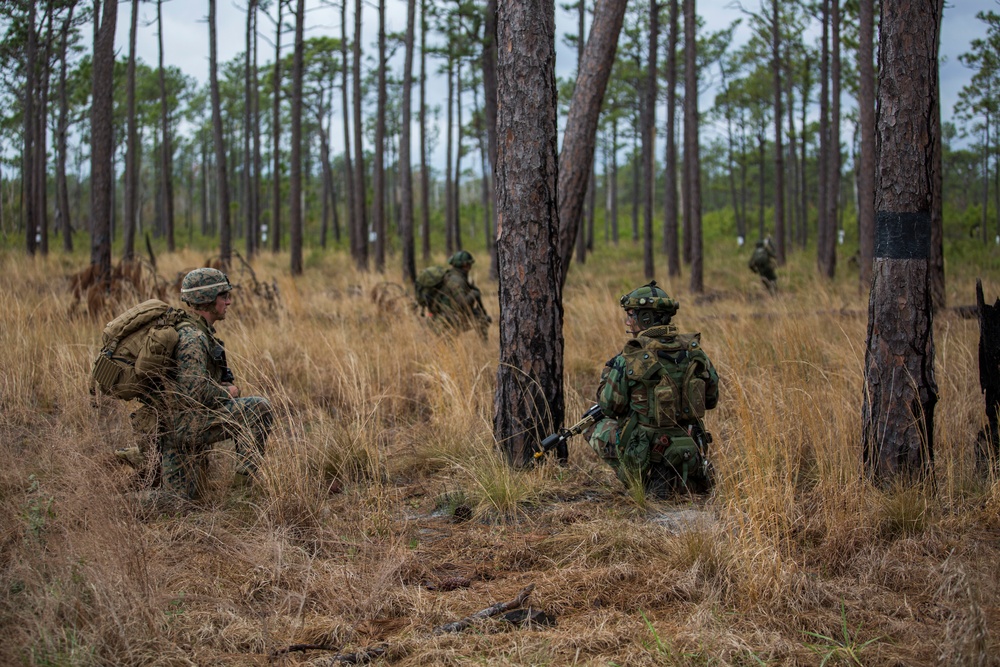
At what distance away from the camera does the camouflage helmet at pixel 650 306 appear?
4598mm

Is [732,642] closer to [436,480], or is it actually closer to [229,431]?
[436,480]

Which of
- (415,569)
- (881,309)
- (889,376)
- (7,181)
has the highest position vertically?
(7,181)

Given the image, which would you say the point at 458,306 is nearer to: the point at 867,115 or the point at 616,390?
the point at 616,390

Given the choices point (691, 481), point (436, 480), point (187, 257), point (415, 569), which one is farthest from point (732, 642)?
point (187, 257)

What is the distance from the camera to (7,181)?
3966 centimetres

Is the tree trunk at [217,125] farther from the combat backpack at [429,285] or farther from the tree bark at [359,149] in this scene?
the combat backpack at [429,285]

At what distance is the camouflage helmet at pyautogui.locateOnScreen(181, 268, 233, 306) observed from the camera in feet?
15.5

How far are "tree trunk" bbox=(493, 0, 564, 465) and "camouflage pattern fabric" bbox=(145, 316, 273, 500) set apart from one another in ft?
5.14

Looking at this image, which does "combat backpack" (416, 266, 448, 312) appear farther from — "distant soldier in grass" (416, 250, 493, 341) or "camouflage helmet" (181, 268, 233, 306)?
"camouflage helmet" (181, 268, 233, 306)

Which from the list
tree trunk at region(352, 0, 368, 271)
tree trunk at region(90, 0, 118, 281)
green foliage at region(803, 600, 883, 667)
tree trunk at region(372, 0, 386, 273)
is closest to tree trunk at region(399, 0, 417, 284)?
tree trunk at region(372, 0, 386, 273)

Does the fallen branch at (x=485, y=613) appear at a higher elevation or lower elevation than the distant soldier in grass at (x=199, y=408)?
lower

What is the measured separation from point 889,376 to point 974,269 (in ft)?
43.7

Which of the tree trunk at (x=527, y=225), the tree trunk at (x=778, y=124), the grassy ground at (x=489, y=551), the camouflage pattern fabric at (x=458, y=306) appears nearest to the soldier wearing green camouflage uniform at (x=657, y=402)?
the grassy ground at (x=489, y=551)

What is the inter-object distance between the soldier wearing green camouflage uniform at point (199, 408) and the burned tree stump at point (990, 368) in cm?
403
